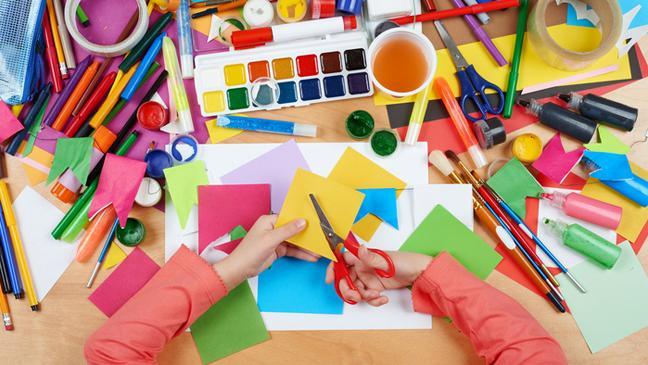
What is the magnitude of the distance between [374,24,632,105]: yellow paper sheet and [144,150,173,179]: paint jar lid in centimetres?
41

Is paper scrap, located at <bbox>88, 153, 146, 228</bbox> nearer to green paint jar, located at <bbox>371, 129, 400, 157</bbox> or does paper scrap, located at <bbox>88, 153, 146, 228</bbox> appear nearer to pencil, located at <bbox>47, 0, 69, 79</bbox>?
pencil, located at <bbox>47, 0, 69, 79</bbox>

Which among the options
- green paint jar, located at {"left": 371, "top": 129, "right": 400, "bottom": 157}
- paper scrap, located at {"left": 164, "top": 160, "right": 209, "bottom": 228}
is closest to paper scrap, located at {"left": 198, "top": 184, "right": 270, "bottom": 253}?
paper scrap, located at {"left": 164, "top": 160, "right": 209, "bottom": 228}

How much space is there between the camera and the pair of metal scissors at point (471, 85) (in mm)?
1038

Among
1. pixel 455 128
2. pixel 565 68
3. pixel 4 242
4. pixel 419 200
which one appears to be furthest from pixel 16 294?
pixel 565 68

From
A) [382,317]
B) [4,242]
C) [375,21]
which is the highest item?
[375,21]

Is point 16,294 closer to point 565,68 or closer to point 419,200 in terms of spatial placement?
point 419,200

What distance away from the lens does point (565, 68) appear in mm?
1046

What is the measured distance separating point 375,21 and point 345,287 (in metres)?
0.50

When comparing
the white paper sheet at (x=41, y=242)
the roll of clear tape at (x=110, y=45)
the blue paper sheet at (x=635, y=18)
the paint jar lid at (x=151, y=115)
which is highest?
the roll of clear tape at (x=110, y=45)

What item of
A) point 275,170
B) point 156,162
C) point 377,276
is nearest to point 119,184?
point 156,162

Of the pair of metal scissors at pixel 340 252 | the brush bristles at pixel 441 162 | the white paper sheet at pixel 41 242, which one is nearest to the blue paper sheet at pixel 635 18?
the brush bristles at pixel 441 162

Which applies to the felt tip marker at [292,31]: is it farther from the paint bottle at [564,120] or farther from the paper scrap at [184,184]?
the paint bottle at [564,120]

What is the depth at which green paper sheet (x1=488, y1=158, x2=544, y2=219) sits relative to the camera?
1.03 metres

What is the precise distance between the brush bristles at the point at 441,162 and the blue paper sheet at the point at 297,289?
27 centimetres
